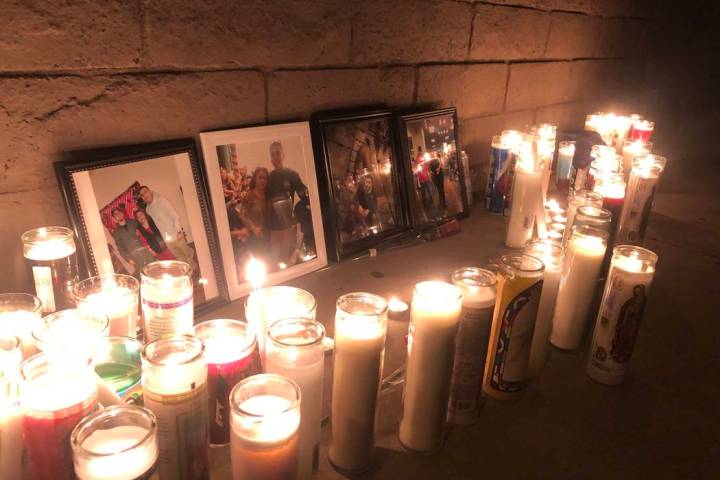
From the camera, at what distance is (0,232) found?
105 cm

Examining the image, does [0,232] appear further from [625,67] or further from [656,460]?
[625,67]

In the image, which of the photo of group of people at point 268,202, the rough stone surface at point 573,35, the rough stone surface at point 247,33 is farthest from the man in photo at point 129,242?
the rough stone surface at point 573,35

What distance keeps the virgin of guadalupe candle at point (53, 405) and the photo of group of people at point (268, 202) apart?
651 mm

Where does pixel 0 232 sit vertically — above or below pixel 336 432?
above

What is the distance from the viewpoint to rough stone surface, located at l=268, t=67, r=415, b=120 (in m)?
1.42

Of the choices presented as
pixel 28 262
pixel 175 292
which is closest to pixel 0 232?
pixel 28 262

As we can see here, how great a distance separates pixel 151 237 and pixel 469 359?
2.38ft

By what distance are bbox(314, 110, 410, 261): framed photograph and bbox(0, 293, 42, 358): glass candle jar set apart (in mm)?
813

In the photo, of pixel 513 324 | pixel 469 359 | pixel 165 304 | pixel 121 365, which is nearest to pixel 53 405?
pixel 121 365

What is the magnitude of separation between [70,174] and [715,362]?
1485 millimetres

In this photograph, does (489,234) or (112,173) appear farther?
(489,234)

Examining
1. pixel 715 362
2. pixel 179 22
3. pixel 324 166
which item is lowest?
pixel 715 362

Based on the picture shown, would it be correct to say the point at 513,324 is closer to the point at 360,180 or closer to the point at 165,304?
the point at 165,304

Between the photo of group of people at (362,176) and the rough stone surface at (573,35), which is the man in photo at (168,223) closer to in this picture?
the photo of group of people at (362,176)
